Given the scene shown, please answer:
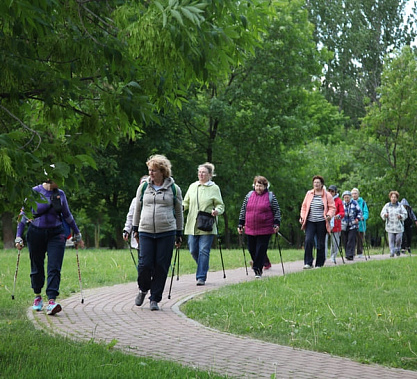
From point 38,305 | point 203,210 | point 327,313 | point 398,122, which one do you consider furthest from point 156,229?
point 398,122

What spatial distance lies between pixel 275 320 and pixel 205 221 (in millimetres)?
4376

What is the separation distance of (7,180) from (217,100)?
2955cm

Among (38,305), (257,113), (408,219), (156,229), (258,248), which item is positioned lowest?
(38,305)

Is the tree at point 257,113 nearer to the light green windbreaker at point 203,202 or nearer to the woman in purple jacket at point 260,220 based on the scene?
the woman in purple jacket at point 260,220

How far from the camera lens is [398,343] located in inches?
289

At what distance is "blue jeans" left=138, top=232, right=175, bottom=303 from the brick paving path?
0.33 m

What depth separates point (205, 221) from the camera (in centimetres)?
1277

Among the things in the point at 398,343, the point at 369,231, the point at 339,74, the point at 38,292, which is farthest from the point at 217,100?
the point at 398,343

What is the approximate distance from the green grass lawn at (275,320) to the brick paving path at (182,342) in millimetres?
283

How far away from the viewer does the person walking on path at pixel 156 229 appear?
9.81 meters

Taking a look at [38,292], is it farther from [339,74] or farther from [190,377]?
[339,74]

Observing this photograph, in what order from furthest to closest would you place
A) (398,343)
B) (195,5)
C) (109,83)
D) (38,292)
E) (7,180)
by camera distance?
(38,292) → (398,343) → (109,83) → (7,180) → (195,5)

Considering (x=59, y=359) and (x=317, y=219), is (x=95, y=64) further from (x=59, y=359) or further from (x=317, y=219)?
(x=317, y=219)

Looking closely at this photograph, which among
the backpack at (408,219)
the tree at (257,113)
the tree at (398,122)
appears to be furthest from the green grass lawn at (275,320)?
the tree at (257,113)
